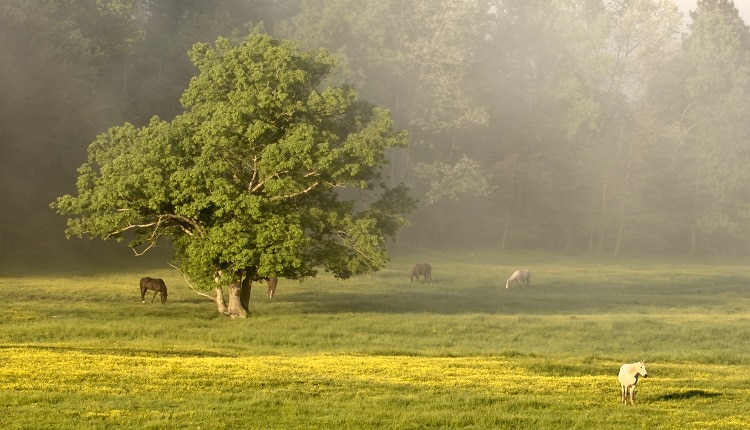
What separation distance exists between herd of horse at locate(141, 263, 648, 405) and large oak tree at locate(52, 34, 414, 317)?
3.24 metres

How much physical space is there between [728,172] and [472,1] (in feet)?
99.1

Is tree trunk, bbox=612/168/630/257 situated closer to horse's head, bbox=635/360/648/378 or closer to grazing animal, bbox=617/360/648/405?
grazing animal, bbox=617/360/648/405

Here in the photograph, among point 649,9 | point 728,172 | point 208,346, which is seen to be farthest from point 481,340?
point 649,9

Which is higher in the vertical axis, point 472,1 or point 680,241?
point 472,1

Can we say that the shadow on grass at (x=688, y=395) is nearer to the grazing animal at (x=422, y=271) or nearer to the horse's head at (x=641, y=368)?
the horse's head at (x=641, y=368)

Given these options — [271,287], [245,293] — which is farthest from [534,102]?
[245,293]

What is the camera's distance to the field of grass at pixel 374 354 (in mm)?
21969

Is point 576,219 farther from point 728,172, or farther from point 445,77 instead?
point 445,77

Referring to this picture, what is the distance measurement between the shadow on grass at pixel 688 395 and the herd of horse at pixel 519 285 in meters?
0.90

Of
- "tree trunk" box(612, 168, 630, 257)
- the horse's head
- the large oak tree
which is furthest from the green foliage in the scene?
"tree trunk" box(612, 168, 630, 257)

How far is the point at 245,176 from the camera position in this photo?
48.1 metres

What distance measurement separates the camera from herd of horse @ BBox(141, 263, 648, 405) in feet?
75.7

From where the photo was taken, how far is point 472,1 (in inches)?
Answer: 4279

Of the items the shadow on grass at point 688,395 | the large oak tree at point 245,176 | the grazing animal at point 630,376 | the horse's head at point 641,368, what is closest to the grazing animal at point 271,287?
the large oak tree at point 245,176
